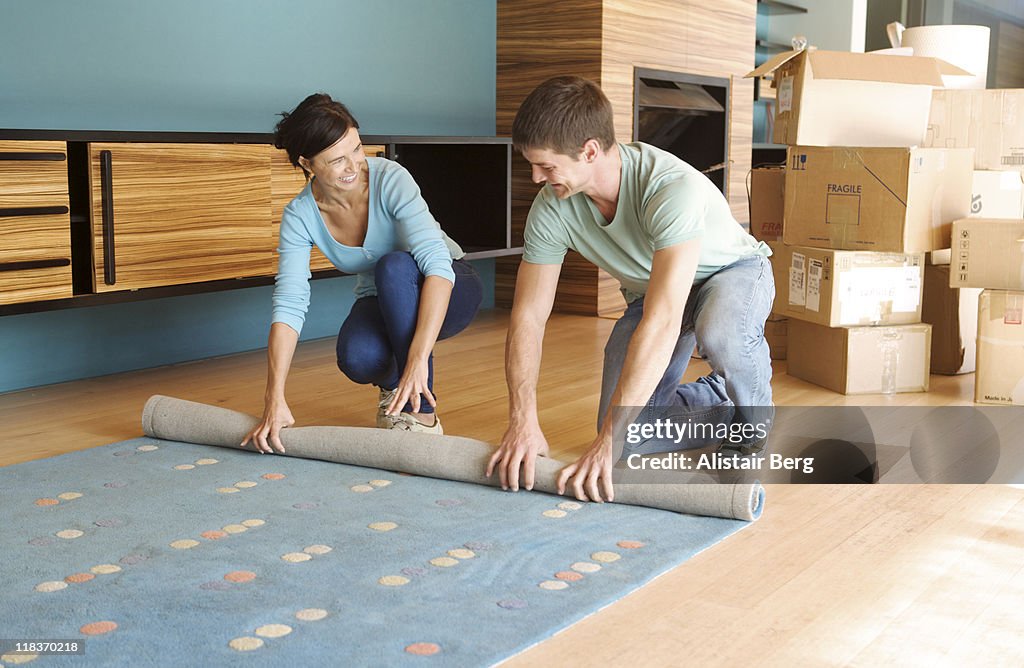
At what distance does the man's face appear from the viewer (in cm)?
188

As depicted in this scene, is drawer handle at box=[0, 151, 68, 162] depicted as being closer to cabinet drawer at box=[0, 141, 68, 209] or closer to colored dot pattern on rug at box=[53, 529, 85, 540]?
cabinet drawer at box=[0, 141, 68, 209]

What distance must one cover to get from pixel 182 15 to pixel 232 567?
2191mm

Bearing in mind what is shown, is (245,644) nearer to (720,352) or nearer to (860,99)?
(720,352)

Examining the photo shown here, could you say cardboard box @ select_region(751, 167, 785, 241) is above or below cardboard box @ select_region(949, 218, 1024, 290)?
above

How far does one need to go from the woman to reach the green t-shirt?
1.00 feet

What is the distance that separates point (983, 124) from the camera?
322cm

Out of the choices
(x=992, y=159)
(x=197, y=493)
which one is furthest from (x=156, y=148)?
(x=992, y=159)

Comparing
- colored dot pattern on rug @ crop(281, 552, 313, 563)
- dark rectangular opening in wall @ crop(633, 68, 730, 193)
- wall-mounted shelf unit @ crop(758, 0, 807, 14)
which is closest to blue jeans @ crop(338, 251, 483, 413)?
colored dot pattern on rug @ crop(281, 552, 313, 563)

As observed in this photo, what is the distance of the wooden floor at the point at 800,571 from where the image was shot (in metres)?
1.37

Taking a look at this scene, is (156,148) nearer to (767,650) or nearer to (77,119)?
(77,119)

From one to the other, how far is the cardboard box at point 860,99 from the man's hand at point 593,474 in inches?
64.0

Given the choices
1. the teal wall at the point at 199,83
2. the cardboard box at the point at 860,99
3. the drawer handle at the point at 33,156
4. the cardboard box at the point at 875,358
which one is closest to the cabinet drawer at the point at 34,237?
the drawer handle at the point at 33,156

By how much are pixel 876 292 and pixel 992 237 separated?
325 millimetres

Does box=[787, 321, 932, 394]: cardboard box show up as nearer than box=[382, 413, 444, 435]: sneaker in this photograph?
No
